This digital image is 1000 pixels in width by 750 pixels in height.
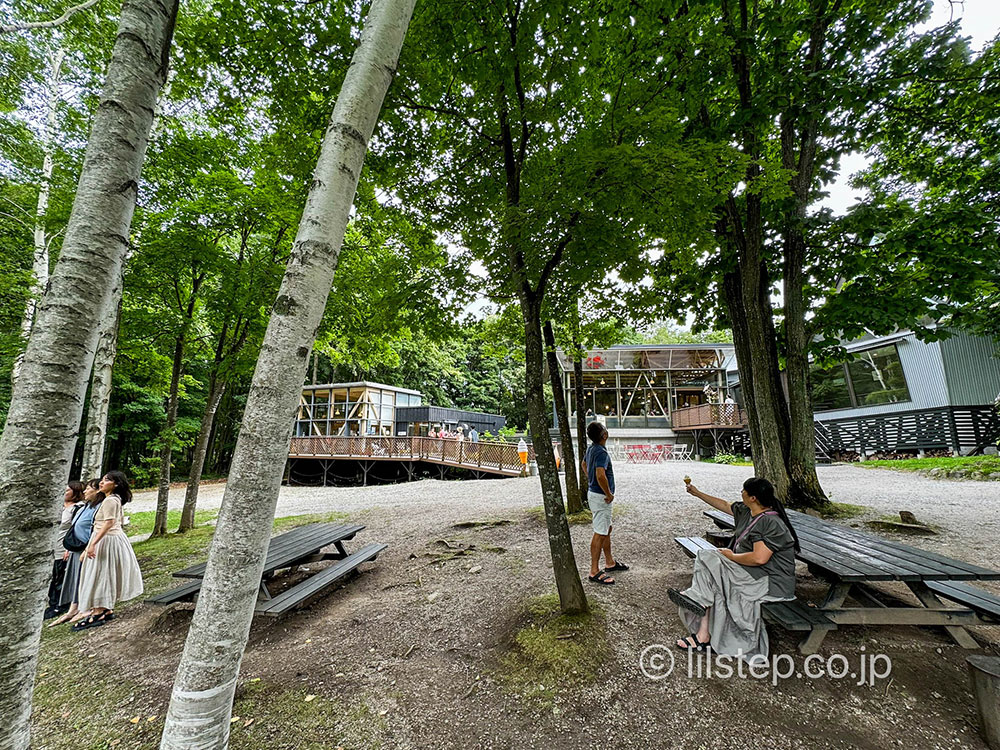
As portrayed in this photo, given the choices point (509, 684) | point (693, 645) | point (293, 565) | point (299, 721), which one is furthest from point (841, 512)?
point (293, 565)

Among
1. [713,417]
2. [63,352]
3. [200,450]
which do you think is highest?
[713,417]

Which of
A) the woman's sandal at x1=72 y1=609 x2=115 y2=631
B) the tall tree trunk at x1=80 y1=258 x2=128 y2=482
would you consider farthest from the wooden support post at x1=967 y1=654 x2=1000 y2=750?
the tall tree trunk at x1=80 y1=258 x2=128 y2=482

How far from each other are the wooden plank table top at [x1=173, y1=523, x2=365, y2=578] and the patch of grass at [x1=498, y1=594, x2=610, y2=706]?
81.6 inches

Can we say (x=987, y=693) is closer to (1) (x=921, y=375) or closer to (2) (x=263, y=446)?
(2) (x=263, y=446)

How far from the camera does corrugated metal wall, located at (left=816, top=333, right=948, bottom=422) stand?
46.0ft

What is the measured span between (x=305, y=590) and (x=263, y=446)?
273 cm

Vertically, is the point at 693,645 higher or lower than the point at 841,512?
lower

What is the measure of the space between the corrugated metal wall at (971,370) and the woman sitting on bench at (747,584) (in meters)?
17.4

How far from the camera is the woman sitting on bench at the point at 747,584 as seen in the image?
2.74 m

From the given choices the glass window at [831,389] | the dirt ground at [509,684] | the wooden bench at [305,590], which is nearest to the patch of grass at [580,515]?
the dirt ground at [509,684]

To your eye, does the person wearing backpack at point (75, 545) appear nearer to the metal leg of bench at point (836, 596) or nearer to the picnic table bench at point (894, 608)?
the picnic table bench at point (894, 608)

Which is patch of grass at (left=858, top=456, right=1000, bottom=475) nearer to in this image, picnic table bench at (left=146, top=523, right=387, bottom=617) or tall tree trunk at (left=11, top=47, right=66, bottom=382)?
picnic table bench at (left=146, top=523, right=387, bottom=617)

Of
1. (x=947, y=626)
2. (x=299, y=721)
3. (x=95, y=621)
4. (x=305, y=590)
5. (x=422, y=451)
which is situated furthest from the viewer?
(x=422, y=451)

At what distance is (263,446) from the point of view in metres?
1.57
